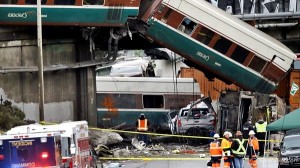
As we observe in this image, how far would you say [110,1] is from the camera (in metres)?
30.6

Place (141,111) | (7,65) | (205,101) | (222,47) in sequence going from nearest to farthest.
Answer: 1. (7,65)
2. (222,47)
3. (205,101)
4. (141,111)

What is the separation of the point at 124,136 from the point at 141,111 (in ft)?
22.2

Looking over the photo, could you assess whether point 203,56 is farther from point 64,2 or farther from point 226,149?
point 226,149

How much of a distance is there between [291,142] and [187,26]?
1101 cm

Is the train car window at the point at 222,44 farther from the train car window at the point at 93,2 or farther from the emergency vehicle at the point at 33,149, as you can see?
the emergency vehicle at the point at 33,149

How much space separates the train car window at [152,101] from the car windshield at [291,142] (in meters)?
18.6

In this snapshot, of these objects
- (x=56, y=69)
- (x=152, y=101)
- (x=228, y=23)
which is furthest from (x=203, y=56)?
(x=152, y=101)

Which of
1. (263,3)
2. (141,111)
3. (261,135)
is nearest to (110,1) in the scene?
(261,135)

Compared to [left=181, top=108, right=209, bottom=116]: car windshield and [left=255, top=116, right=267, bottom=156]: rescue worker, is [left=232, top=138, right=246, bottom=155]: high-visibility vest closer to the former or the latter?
[left=255, top=116, right=267, bottom=156]: rescue worker

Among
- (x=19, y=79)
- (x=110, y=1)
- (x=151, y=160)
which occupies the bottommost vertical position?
(x=151, y=160)

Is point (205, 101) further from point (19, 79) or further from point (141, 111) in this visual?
point (19, 79)

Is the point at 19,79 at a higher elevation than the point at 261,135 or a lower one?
higher

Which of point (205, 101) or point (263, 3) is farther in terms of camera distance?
point (263, 3)

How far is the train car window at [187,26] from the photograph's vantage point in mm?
31891
